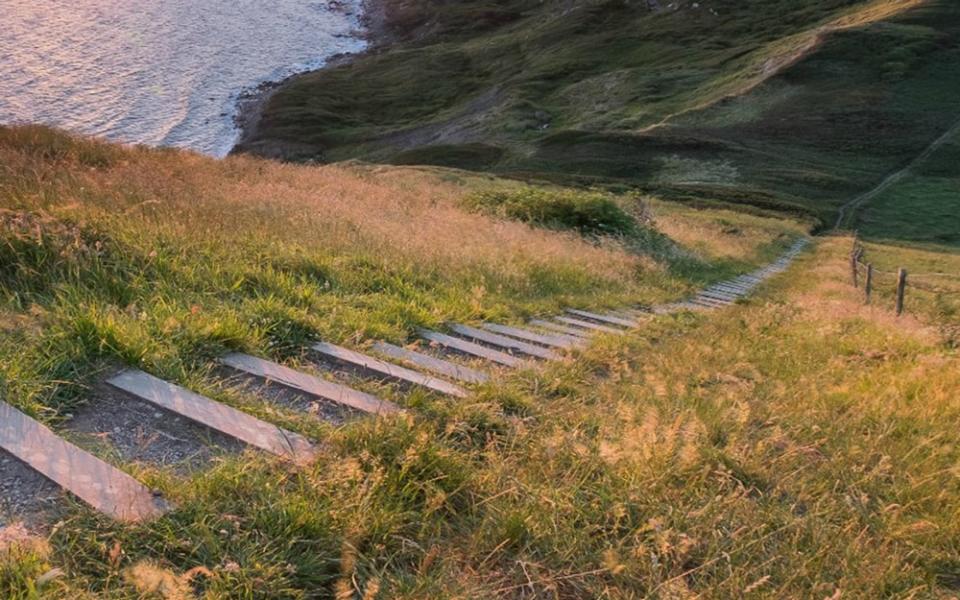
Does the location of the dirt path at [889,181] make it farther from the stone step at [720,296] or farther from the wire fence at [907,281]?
the stone step at [720,296]

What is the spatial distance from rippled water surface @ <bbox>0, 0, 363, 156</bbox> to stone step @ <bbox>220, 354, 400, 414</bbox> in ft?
152

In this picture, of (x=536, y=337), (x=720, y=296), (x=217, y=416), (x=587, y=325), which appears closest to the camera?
(x=217, y=416)

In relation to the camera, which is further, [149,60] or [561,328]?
[149,60]

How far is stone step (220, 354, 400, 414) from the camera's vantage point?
4027mm

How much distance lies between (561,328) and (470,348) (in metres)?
2.13

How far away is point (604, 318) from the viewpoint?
364 inches

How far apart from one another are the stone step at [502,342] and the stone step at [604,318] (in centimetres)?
276

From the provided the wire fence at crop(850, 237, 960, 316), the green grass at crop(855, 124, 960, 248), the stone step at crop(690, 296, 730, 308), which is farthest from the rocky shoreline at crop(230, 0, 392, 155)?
the green grass at crop(855, 124, 960, 248)

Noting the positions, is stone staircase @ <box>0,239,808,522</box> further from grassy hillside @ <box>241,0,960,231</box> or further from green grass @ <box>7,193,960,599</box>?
grassy hillside @ <box>241,0,960,231</box>

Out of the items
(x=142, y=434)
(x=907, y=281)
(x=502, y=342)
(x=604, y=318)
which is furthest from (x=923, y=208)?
(x=142, y=434)

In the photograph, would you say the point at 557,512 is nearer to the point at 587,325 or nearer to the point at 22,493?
the point at 22,493

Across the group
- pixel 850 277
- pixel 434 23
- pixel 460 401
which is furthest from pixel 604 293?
pixel 434 23

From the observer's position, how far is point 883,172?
193ft

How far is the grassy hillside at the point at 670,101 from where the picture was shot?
60.8 meters
